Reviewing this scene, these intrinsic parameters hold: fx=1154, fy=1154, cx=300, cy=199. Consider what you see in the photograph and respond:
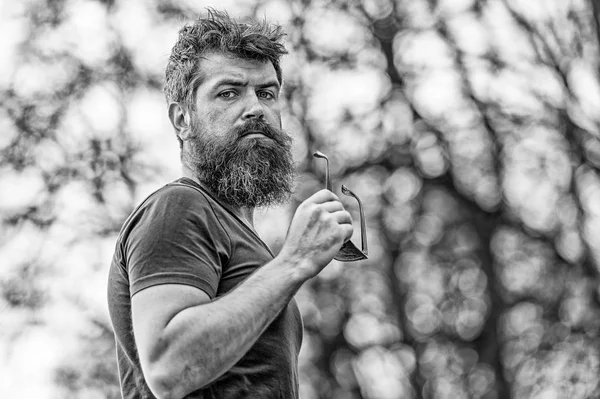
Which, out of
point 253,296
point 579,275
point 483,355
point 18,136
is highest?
point 253,296

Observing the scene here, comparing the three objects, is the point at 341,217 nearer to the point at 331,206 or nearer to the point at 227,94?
the point at 331,206

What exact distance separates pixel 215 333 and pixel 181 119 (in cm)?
110

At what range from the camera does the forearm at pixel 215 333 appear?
2.90m

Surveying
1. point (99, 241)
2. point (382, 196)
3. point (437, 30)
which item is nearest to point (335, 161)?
point (382, 196)

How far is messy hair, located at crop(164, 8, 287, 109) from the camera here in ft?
12.1

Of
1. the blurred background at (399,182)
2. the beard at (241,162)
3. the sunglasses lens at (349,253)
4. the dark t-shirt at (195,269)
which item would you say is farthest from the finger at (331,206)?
the blurred background at (399,182)

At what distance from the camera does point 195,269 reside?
9.99 feet

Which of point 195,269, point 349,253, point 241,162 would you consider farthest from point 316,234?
point 241,162

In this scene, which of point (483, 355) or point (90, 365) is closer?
point (90, 365)

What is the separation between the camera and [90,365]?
15.5 meters

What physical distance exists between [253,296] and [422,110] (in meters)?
15.1

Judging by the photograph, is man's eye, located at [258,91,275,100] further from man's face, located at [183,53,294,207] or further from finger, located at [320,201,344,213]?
finger, located at [320,201,344,213]

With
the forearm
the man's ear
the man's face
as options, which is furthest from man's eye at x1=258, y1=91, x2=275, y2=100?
the forearm

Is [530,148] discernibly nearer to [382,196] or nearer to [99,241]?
[382,196]
